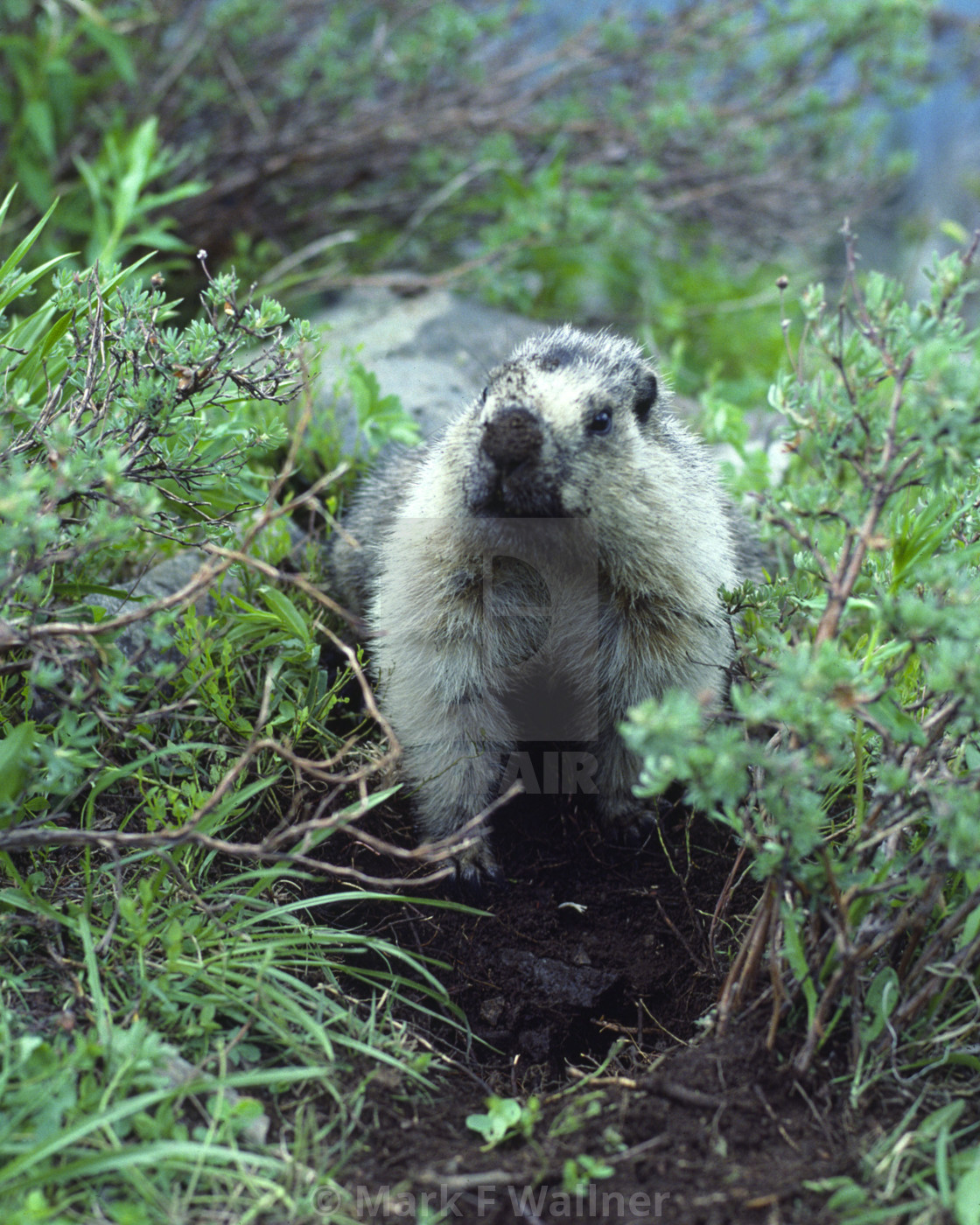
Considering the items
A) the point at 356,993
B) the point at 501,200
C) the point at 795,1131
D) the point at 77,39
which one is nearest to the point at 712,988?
the point at 795,1131

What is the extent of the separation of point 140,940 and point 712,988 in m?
1.61

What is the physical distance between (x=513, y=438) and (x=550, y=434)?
118 mm

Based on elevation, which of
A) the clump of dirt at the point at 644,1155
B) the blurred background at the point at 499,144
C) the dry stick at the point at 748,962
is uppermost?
the blurred background at the point at 499,144

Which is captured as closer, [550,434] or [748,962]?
[748,962]

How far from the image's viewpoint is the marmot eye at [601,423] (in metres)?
3.23

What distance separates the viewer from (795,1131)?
7.83ft

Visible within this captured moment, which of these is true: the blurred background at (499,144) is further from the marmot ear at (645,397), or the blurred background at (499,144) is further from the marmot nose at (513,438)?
the marmot nose at (513,438)

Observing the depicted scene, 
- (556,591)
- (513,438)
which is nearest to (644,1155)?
(556,591)

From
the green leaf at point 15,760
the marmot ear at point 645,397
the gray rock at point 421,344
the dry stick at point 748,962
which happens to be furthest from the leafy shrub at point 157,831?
the gray rock at point 421,344

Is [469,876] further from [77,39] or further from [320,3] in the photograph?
[320,3]

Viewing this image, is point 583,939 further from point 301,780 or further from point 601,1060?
point 301,780

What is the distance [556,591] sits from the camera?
11.6 feet

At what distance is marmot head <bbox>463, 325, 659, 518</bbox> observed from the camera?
10.1 feet

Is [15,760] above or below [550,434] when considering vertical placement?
below
